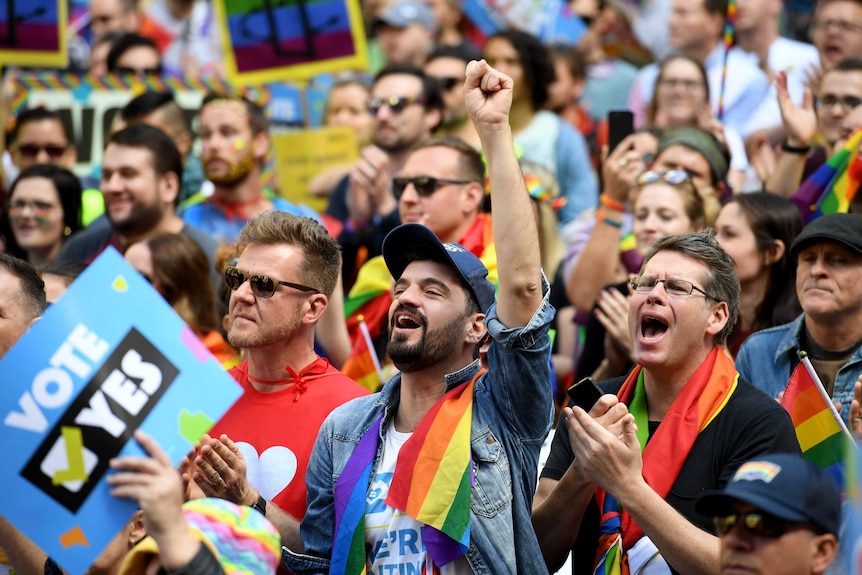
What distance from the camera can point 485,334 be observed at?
495cm

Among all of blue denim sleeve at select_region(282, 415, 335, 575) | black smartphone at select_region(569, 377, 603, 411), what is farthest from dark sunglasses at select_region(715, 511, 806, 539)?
blue denim sleeve at select_region(282, 415, 335, 575)

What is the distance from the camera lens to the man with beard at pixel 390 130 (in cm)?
805

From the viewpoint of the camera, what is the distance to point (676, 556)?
4297 millimetres

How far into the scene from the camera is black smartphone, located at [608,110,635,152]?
764 centimetres

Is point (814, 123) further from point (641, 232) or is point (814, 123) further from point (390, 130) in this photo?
point (390, 130)

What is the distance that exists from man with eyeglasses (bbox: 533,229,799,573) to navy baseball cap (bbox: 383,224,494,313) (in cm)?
56

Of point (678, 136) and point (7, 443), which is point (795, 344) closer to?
point (678, 136)

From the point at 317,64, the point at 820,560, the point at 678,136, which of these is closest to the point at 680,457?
the point at 820,560

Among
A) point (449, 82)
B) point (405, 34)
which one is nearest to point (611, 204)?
point (449, 82)

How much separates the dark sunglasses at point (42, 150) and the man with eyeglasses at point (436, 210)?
3351 millimetres

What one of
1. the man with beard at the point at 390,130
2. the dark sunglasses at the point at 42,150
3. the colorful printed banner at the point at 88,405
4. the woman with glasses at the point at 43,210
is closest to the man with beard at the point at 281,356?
the colorful printed banner at the point at 88,405

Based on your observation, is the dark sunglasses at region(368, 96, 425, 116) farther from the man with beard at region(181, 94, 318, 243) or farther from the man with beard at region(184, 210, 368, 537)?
the man with beard at region(184, 210, 368, 537)

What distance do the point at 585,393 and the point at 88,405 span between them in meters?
1.65

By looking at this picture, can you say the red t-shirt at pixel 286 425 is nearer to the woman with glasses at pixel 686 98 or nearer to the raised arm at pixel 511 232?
the raised arm at pixel 511 232
